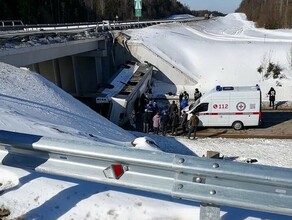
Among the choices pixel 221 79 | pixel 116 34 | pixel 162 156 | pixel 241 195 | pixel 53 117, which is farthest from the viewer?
pixel 116 34

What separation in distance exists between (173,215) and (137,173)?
1.94 ft

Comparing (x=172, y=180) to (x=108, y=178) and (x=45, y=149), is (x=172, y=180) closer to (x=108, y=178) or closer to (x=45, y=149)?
(x=108, y=178)

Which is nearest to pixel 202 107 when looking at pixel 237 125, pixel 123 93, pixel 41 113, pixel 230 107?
pixel 230 107

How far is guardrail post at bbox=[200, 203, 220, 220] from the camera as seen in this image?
8.74 feet

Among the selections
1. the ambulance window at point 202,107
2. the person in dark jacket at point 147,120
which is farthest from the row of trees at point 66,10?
the ambulance window at point 202,107

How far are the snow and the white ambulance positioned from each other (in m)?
2.58

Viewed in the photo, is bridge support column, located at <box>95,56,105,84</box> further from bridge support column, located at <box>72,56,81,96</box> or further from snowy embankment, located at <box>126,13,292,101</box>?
snowy embankment, located at <box>126,13,292,101</box>

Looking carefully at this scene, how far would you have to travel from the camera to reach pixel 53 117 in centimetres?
1036

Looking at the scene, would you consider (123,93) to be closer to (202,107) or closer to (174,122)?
(174,122)

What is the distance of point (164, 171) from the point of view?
9.32 ft

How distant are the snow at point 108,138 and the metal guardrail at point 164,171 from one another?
1.37 ft

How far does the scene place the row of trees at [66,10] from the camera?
201 ft

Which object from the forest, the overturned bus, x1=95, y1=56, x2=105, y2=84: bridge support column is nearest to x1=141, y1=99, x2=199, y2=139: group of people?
the overturned bus

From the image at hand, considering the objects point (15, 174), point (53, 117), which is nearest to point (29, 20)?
point (53, 117)
